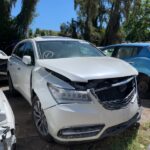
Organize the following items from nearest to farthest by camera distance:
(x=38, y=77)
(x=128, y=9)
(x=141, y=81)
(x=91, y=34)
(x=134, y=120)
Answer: (x=134, y=120)
(x=38, y=77)
(x=141, y=81)
(x=128, y=9)
(x=91, y=34)

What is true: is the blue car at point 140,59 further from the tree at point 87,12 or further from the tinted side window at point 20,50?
the tree at point 87,12

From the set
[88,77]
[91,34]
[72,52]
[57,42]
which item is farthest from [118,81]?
[91,34]

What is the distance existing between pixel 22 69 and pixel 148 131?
2.89 m

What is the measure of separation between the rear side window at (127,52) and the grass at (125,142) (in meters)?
3.39

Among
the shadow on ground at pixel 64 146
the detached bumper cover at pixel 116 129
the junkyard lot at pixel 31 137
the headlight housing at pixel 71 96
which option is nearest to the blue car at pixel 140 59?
the junkyard lot at pixel 31 137

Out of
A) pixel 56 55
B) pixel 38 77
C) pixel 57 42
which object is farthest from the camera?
pixel 57 42

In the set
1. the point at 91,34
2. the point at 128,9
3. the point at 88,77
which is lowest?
the point at 91,34

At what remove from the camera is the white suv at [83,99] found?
15.5 ft

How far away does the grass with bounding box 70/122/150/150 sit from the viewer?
523 cm

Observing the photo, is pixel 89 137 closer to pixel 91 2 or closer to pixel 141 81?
pixel 141 81

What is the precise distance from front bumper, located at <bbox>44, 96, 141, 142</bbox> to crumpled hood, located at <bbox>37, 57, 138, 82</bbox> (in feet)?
1.44

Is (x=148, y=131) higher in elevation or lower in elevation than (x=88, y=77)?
lower

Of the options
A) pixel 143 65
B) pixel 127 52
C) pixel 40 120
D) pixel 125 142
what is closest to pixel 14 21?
pixel 127 52

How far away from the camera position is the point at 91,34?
37.0 meters
